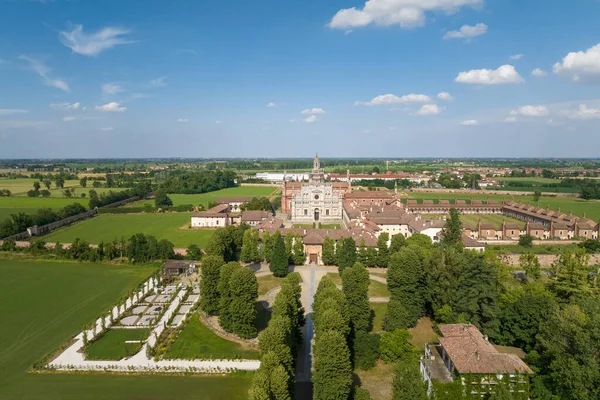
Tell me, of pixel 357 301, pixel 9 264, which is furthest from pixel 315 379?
pixel 9 264

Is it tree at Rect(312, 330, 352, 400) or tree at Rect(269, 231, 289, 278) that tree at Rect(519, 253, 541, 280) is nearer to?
tree at Rect(269, 231, 289, 278)

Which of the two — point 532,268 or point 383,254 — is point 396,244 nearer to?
point 383,254

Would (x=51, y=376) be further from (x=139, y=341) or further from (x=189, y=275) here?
(x=189, y=275)

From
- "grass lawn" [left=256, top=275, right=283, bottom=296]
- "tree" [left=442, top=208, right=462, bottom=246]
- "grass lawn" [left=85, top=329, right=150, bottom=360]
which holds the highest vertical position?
"tree" [left=442, top=208, right=462, bottom=246]

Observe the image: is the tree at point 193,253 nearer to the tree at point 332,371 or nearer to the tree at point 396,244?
the tree at point 396,244

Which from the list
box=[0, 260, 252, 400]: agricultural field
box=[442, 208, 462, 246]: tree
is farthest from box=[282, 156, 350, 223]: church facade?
box=[0, 260, 252, 400]: agricultural field

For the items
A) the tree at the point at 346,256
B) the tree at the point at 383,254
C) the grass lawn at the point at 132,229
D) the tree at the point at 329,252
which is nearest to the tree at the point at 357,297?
the tree at the point at 346,256
